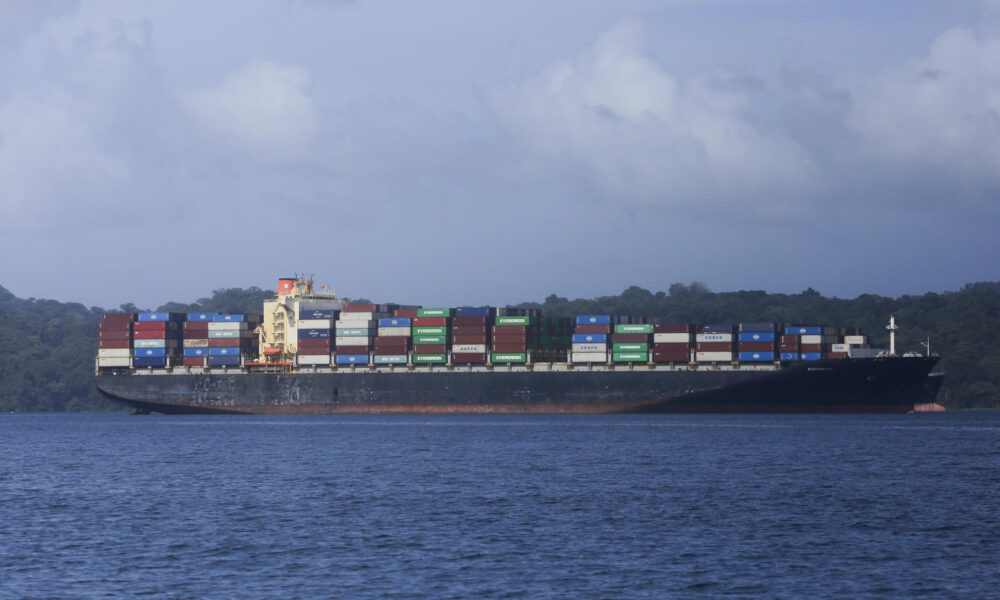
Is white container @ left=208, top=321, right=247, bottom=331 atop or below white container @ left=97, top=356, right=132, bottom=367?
atop

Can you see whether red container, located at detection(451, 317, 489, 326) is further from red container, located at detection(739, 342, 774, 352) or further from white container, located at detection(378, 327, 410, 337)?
red container, located at detection(739, 342, 774, 352)

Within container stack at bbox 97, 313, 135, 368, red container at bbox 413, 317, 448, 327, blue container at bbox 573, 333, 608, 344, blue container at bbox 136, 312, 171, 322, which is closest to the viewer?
blue container at bbox 573, 333, 608, 344

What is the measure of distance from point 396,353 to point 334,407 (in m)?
7.96

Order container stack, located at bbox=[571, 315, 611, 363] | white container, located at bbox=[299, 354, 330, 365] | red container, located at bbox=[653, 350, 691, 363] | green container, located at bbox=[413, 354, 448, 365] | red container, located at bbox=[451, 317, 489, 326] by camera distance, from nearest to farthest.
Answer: red container, located at bbox=[653, 350, 691, 363]
container stack, located at bbox=[571, 315, 611, 363]
red container, located at bbox=[451, 317, 489, 326]
green container, located at bbox=[413, 354, 448, 365]
white container, located at bbox=[299, 354, 330, 365]

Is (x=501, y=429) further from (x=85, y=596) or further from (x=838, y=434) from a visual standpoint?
(x=85, y=596)

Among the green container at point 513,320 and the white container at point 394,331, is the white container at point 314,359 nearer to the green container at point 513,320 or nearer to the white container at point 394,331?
the white container at point 394,331

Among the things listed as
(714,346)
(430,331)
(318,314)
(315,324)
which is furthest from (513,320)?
(318,314)

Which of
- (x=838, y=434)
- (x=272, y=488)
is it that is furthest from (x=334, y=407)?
(x=272, y=488)

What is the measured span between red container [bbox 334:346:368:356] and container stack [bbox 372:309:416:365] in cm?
126

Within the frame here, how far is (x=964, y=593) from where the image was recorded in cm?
2706

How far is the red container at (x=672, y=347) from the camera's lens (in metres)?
99.0

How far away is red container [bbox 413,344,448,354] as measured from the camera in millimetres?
105438

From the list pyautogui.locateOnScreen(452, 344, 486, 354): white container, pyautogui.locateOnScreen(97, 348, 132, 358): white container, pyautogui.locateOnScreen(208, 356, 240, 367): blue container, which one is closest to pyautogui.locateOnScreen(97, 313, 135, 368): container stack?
pyautogui.locateOnScreen(97, 348, 132, 358): white container

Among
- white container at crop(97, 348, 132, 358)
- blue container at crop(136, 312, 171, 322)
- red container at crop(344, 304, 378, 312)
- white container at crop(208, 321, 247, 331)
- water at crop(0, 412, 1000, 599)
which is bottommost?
water at crop(0, 412, 1000, 599)
